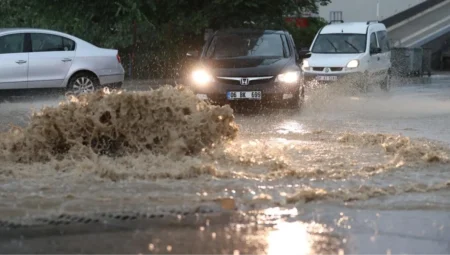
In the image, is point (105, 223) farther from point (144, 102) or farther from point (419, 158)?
point (419, 158)

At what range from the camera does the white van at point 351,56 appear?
70.3 ft

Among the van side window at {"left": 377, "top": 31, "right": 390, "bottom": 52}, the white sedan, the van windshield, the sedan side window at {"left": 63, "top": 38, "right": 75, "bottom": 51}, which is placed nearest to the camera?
the white sedan

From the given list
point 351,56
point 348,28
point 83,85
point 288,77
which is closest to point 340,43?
point 348,28

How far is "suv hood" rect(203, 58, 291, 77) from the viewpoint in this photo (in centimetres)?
1583

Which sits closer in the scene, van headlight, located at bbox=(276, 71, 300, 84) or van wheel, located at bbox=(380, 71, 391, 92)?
van headlight, located at bbox=(276, 71, 300, 84)

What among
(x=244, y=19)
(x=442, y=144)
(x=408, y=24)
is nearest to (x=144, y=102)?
(x=442, y=144)

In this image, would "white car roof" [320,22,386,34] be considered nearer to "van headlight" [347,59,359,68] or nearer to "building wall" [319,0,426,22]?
"van headlight" [347,59,359,68]

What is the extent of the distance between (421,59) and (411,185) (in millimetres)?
24022

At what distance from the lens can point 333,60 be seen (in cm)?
2158

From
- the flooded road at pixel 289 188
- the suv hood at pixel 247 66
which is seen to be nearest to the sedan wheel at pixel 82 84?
the suv hood at pixel 247 66

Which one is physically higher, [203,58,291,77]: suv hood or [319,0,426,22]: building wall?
[319,0,426,22]: building wall

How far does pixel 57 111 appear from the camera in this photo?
10125 millimetres

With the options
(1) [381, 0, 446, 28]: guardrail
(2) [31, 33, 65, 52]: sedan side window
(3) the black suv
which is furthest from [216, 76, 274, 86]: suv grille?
(1) [381, 0, 446, 28]: guardrail

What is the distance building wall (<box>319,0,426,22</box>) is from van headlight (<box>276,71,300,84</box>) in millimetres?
27577
